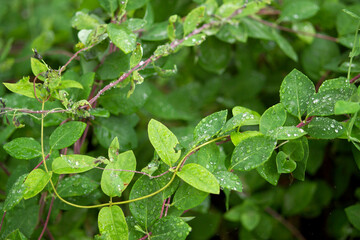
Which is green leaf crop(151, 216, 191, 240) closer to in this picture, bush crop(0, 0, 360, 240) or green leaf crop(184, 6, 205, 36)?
bush crop(0, 0, 360, 240)

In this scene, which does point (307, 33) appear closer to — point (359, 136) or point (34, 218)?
point (359, 136)

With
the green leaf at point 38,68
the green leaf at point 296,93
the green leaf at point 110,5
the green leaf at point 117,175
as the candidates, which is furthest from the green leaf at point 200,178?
the green leaf at point 110,5

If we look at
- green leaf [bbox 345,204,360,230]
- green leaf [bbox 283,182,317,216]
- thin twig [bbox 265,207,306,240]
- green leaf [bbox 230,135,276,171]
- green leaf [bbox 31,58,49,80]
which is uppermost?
green leaf [bbox 31,58,49,80]

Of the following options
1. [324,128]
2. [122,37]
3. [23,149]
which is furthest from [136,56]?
[324,128]

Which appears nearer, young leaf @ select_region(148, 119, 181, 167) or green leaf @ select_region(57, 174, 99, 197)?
young leaf @ select_region(148, 119, 181, 167)

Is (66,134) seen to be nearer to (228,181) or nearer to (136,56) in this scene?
(136,56)

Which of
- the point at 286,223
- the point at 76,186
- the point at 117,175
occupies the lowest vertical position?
the point at 286,223

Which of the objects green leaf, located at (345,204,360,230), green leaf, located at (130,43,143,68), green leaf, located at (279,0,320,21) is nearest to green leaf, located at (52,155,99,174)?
green leaf, located at (130,43,143,68)
